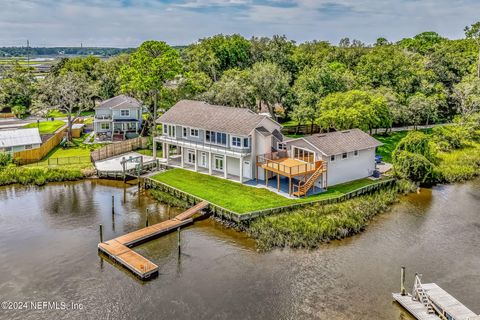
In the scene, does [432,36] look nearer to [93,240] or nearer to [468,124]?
[468,124]

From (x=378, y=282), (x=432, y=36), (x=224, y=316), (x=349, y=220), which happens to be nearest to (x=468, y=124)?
(x=349, y=220)

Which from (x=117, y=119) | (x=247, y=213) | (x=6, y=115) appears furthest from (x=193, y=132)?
(x=6, y=115)

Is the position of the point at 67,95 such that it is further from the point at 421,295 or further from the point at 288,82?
the point at 421,295

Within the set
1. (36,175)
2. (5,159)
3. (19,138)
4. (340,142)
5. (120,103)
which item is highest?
(120,103)

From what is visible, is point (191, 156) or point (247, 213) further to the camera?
point (191, 156)

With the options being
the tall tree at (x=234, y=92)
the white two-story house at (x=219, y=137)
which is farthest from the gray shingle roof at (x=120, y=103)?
the white two-story house at (x=219, y=137)

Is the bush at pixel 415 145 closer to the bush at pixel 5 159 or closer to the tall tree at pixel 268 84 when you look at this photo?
the tall tree at pixel 268 84
